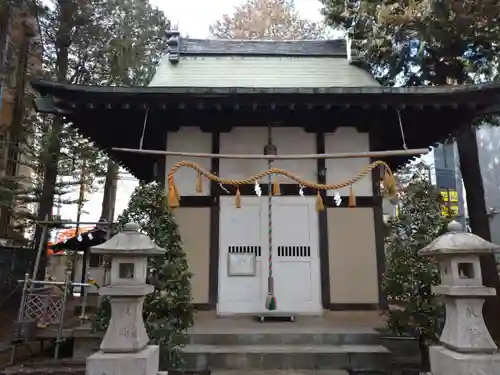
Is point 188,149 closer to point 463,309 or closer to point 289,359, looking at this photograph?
point 289,359

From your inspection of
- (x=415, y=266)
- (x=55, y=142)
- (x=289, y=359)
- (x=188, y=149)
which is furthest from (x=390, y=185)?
(x=55, y=142)

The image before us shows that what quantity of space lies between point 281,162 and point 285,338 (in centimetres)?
341

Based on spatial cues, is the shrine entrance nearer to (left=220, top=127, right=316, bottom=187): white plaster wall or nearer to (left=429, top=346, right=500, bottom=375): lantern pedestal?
(left=220, top=127, right=316, bottom=187): white plaster wall

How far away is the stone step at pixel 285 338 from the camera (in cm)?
579

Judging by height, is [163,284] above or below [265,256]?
below

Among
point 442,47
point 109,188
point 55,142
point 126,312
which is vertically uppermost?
point 442,47

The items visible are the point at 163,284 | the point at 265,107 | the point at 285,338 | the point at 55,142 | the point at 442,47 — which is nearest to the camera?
→ the point at 163,284

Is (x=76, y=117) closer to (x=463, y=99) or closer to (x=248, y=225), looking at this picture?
(x=248, y=225)

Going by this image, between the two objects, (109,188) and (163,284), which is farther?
(109,188)

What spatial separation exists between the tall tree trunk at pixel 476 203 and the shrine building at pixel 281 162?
1590 millimetres

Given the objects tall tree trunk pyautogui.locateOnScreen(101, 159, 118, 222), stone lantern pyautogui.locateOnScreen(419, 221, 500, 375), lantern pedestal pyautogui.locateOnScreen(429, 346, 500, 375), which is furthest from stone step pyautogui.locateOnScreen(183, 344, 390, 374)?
tall tree trunk pyautogui.locateOnScreen(101, 159, 118, 222)

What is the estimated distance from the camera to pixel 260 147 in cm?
795

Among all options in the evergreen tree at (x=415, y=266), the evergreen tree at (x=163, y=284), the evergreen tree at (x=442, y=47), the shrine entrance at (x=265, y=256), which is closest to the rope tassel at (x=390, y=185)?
the evergreen tree at (x=415, y=266)

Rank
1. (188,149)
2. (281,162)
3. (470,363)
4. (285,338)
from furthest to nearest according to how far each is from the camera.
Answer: (188,149) < (281,162) < (285,338) < (470,363)
